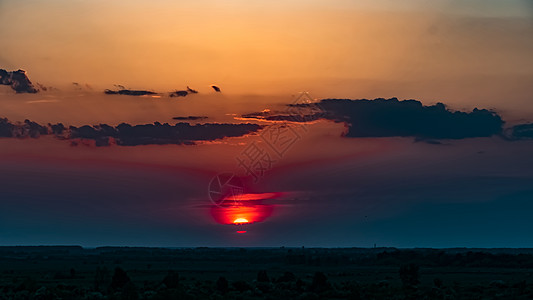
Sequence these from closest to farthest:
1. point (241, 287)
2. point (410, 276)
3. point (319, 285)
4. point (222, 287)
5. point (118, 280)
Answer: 1. point (319, 285)
2. point (222, 287)
3. point (118, 280)
4. point (241, 287)
5. point (410, 276)

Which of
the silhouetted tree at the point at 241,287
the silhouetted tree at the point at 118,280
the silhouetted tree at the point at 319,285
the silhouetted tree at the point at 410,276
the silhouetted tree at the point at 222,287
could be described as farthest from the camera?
the silhouetted tree at the point at 410,276

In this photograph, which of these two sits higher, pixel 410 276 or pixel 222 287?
pixel 410 276

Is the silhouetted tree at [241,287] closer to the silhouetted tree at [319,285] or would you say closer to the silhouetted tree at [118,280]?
the silhouetted tree at [319,285]

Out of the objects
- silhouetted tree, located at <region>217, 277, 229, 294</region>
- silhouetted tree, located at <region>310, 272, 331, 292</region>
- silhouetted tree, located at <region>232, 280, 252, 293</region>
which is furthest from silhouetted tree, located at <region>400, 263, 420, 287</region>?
silhouetted tree, located at <region>217, 277, 229, 294</region>

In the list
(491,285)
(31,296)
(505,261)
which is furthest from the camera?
(505,261)

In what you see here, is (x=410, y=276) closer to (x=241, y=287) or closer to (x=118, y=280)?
(x=241, y=287)

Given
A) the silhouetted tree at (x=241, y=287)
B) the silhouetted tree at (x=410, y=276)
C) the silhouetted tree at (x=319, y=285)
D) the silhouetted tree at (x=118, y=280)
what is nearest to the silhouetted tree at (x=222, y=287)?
the silhouetted tree at (x=241, y=287)

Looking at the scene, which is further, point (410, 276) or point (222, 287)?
point (410, 276)

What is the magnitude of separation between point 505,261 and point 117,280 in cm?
9678

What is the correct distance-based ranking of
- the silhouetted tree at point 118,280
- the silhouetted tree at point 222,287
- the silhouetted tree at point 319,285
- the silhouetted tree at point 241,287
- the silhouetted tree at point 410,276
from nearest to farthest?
the silhouetted tree at point 319,285 → the silhouetted tree at point 222,287 → the silhouetted tree at point 118,280 → the silhouetted tree at point 241,287 → the silhouetted tree at point 410,276

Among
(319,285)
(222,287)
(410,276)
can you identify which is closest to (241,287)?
(222,287)

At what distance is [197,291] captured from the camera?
211 feet

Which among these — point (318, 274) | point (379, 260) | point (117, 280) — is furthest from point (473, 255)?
point (117, 280)

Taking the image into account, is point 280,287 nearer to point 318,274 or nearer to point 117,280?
point 318,274
